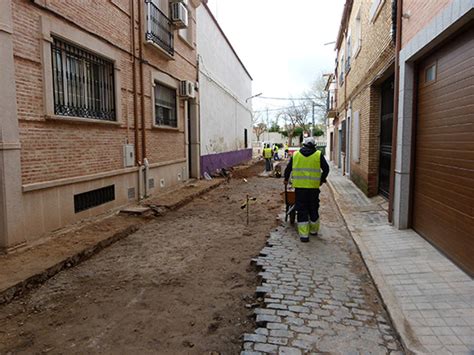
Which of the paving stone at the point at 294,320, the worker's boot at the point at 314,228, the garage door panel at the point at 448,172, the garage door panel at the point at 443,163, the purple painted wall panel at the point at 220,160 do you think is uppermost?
the garage door panel at the point at 443,163

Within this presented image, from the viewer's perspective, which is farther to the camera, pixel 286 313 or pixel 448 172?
pixel 448 172

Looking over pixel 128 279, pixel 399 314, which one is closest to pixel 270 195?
pixel 128 279

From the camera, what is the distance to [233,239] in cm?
620

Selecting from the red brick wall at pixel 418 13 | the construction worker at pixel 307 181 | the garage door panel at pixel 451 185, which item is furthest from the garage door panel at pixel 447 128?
the construction worker at pixel 307 181

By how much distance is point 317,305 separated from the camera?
3586 mm

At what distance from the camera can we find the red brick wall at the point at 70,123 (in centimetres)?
529

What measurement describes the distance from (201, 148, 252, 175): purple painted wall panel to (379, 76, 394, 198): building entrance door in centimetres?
780

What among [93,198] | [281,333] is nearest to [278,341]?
[281,333]

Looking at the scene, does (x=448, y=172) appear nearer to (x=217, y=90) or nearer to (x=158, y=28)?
(x=158, y=28)

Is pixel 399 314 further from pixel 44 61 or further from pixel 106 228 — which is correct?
pixel 44 61

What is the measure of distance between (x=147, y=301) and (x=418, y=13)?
18.7 ft

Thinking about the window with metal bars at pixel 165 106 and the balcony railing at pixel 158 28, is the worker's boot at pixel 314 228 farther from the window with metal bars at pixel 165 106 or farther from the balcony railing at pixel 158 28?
the balcony railing at pixel 158 28

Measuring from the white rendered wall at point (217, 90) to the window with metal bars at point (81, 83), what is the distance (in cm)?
730

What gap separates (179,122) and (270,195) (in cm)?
413
